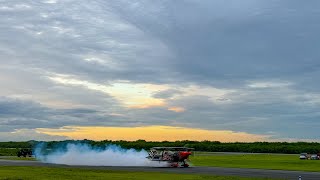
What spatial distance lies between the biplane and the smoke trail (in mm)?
1022

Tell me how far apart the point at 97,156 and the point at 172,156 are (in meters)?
15.8

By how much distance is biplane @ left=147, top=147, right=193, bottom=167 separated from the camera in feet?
247

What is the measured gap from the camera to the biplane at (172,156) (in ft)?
247

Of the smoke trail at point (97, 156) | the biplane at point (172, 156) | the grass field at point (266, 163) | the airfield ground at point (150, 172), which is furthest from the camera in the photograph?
the smoke trail at point (97, 156)

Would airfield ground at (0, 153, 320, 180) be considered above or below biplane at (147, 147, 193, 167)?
below

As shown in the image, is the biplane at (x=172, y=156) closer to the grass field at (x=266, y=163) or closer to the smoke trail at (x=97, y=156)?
the smoke trail at (x=97, y=156)

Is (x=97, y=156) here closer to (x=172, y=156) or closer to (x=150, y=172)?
(x=172, y=156)

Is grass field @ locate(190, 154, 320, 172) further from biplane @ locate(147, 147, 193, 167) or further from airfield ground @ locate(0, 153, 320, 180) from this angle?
biplane @ locate(147, 147, 193, 167)

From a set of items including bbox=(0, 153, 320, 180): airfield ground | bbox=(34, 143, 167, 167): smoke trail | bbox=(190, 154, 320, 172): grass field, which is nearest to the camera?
bbox=(0, 153, 320, 180): airfield ground

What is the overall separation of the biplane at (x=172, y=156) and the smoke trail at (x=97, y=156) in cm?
102

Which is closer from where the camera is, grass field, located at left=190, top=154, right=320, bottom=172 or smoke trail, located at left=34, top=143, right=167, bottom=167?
grass field, located at left=190, top=154, right=320, bottom=172

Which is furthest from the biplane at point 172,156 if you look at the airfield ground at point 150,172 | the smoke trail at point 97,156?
the airfield ground at point 150,172

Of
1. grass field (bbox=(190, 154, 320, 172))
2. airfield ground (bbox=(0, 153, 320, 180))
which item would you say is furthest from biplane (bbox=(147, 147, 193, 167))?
grass field (bbox=(190, 154, 320, 172))

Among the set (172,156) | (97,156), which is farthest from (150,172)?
(97,156)
